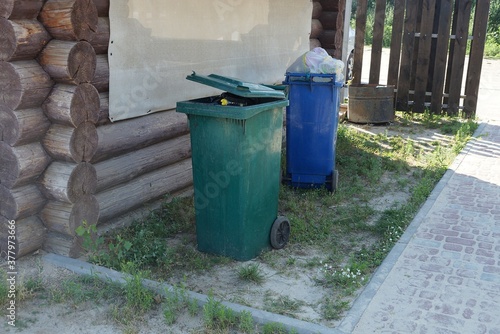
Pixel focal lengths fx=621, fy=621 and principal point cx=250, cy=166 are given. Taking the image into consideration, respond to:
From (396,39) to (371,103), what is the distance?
1624mm

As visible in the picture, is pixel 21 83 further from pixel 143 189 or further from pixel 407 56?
pixel 407 56

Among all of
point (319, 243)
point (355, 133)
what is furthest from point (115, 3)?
point (355, 133)

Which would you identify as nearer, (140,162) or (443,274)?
(443,274)

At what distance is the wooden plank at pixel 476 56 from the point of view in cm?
1080

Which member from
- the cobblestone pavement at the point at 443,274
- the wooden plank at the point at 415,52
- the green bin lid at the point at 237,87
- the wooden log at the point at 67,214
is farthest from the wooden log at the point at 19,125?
the wooden plank at the point at 415,52

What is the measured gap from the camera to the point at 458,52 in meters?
11.0

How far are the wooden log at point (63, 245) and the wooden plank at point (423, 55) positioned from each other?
26.0 feet

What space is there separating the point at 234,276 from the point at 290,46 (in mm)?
4504

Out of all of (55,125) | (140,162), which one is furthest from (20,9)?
(140,162)

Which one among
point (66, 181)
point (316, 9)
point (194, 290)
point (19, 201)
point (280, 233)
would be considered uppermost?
point (316, 9)

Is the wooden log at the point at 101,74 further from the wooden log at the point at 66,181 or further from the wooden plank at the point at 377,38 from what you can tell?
the wooden plank at the point at 377,38

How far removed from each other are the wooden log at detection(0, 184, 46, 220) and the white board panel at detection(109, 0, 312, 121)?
0.93 metres

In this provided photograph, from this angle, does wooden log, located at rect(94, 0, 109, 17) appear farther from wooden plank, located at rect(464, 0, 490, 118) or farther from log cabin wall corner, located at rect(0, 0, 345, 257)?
wooden plank, located at rect(464, 0, 490, 118)

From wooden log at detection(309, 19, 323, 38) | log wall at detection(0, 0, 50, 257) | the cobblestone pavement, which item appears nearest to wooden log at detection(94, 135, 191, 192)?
log wall at detection(0, 0, 50, 257)
